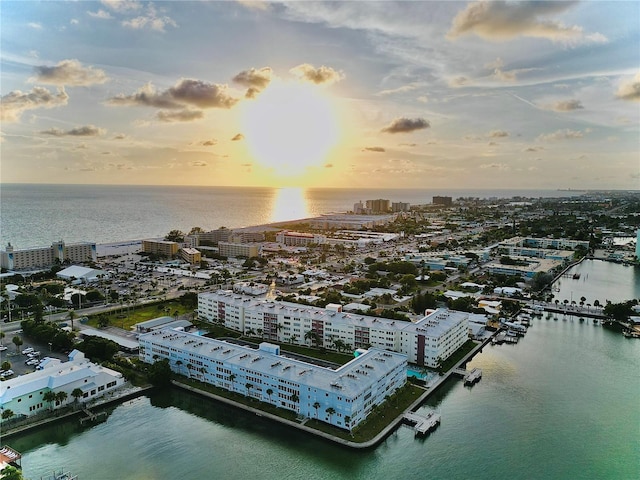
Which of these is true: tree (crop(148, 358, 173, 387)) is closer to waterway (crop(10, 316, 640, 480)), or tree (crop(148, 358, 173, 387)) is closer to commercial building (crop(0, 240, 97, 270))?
waterway (crop(10, 316, 640, 480))

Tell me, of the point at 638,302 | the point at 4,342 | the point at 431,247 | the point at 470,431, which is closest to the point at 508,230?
the point at 431,247

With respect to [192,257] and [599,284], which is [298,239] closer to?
[192,257]

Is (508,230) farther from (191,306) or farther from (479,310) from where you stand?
(191,306)

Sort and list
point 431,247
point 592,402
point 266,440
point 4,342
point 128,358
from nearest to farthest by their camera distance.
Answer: point 266,440 < point 592,402 < point 128,358 < point 4,342 < point 431,247

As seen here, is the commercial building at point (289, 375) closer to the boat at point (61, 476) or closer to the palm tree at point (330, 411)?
the palm tree at point (330, 411)

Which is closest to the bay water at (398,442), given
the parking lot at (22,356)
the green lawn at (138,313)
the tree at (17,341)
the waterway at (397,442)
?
the waterway at (397,442)

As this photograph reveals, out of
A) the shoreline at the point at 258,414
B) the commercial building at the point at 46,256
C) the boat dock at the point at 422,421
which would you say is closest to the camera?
the shoreline at the point at 258,414
